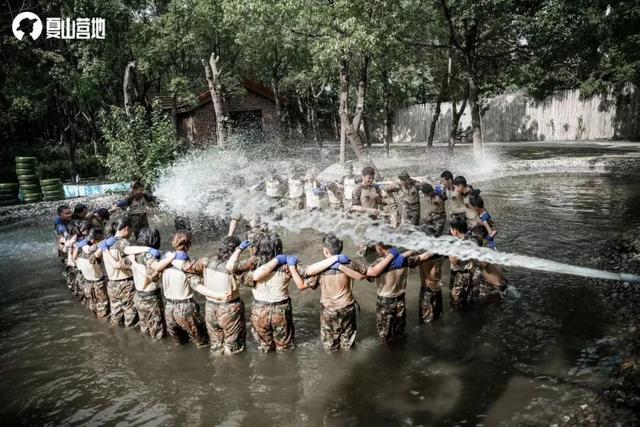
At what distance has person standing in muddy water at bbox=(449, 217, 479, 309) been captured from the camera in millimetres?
7086

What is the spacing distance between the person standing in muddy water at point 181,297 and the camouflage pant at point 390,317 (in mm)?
2405

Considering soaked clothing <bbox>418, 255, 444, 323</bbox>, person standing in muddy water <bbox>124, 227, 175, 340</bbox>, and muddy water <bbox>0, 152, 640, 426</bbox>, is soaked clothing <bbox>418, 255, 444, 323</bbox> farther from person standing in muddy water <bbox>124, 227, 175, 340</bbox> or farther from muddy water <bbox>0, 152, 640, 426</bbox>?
person standing in muddy water <bbox>124, 227, 175, 340</bbox>

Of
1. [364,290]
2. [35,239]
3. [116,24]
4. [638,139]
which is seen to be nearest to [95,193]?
[35,239]

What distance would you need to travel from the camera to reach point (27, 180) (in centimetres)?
1945

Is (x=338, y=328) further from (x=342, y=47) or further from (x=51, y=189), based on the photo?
(x=51, y=189)

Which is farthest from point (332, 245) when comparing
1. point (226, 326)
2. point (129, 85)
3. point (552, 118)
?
point (552, 118)

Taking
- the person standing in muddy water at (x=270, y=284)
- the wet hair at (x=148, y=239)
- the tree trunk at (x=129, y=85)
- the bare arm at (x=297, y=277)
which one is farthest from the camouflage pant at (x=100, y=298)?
the tree trunk at (x=129, y=85)

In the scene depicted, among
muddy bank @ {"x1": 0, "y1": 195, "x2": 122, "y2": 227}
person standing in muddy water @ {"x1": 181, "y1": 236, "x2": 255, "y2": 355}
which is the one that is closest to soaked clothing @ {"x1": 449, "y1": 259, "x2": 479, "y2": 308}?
person standing in muddy water @ {"x1": 181, "y1": 236, "x2": 255, "y2": 355}

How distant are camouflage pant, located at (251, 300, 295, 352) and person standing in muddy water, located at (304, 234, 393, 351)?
46cm

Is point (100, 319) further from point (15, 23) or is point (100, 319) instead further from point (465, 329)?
point (15, 23)

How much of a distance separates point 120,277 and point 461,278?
517 centimetres

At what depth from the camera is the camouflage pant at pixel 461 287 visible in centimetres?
727

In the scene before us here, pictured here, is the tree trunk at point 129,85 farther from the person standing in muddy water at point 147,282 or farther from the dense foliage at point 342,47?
the person standing in muddy water at point 147,282

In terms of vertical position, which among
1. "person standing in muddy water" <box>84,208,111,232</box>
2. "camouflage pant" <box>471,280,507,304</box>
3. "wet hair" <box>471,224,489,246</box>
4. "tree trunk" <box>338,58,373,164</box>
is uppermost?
"tree trunk" <box>338,58,373,164</box>
